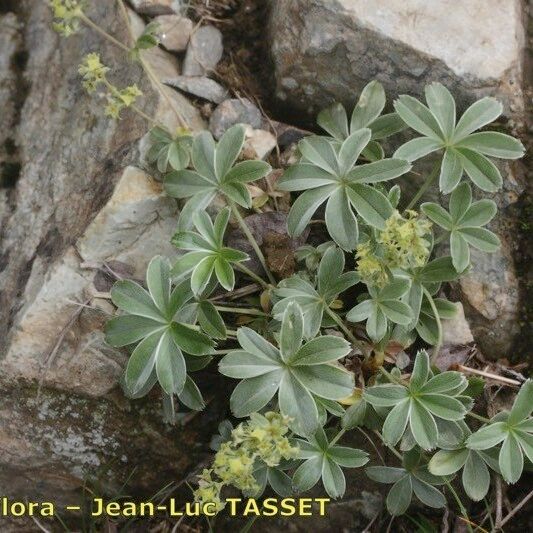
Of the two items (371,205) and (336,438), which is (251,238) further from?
(336,438)

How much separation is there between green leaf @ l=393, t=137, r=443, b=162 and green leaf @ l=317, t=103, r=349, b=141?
0.96ft

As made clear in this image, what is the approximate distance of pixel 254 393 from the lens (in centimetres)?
207

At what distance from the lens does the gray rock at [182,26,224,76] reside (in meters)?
2.68

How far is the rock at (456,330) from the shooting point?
8.00ft

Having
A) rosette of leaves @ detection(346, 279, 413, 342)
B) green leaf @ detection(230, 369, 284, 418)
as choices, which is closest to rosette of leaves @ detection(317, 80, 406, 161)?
rosette of leaves @ detection(346, 279, 413, 342)

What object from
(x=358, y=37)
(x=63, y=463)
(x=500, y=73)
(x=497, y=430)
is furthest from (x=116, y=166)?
(x=497, y=430)

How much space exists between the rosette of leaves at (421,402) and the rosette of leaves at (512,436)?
0.11 metres

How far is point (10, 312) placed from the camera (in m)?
2.48

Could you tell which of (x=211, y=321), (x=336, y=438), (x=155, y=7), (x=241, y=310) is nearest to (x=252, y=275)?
(x=241, y=310)

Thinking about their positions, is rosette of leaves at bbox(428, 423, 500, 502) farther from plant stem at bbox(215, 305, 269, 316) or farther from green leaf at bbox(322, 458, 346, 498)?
plant stem at bbox(215, 305, 269, 316)

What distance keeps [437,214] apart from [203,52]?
3.75 ft

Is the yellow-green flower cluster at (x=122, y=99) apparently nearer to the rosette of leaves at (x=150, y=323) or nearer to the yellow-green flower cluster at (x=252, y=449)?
the rosette of leaves at (x=150, y=323)

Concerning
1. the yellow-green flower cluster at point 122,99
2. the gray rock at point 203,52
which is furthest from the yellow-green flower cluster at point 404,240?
the gray rock at point 203,52

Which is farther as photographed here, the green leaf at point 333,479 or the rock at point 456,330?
the rock at point 456,330
